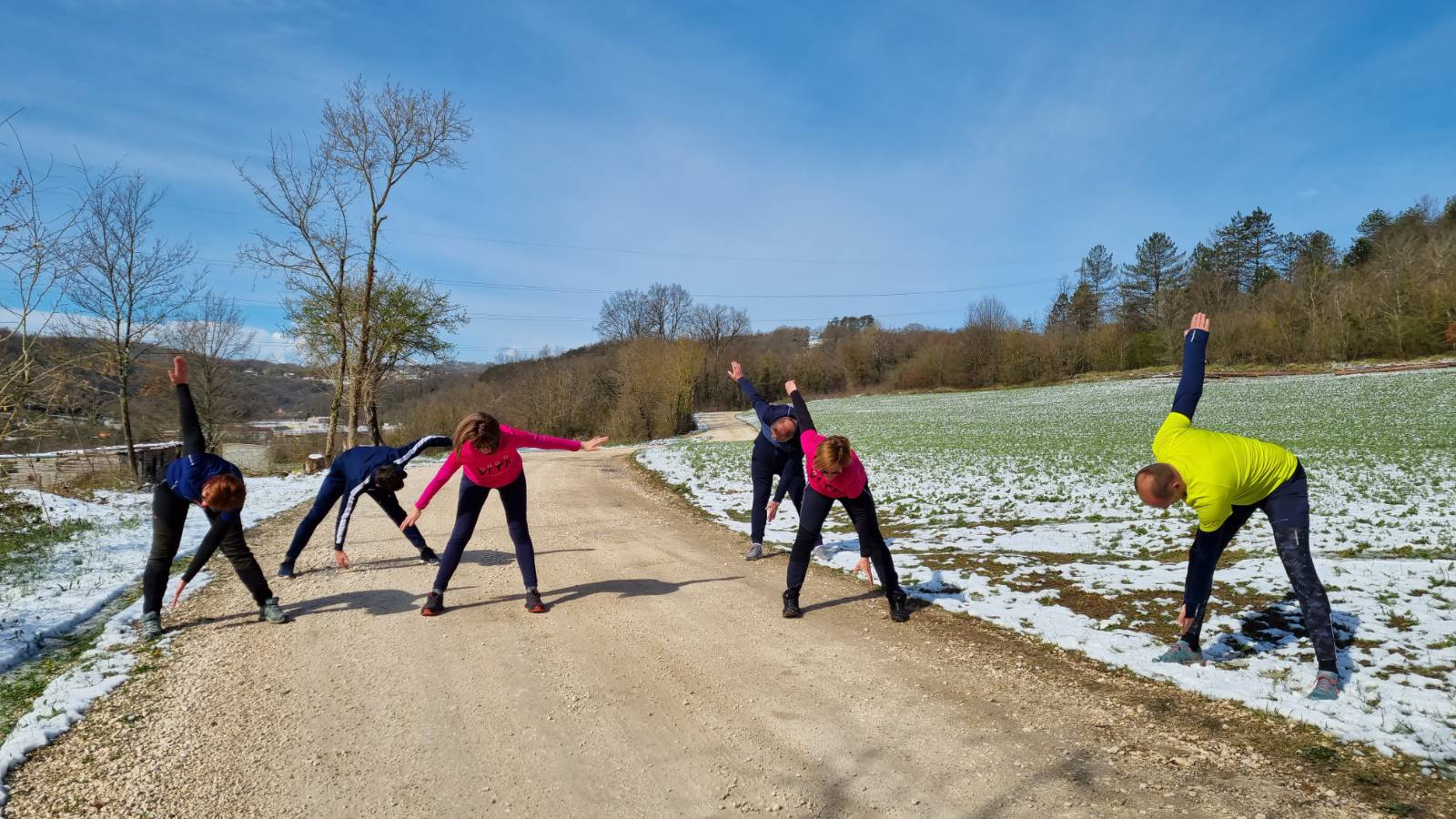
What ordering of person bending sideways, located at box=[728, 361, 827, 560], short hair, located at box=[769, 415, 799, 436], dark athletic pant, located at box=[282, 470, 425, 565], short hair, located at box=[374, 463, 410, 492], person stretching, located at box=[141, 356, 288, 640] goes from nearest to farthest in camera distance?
person stretching, located at box=[141, 356, 288, 640], short hair, located at box=[769, 415, 799, 436], short hair, located at box=[374, 463, 410, 492], person bending sideways, located at box=[728, 361, 827, 560], dark athletic pant, located at box=[282, 470, 425, 565]

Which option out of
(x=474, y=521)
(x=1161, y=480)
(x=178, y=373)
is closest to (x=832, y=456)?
(x=1161, y=480)

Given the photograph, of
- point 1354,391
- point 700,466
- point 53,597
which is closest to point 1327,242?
point 1354,391

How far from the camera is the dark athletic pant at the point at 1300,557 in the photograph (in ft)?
13.3

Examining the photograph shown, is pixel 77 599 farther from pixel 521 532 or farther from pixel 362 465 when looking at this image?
pixel 521 532

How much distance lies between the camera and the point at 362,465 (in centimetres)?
743

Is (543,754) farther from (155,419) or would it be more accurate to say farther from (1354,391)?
(1354,391)

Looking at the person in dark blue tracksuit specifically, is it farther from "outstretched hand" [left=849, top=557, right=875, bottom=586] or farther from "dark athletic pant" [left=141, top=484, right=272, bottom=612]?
"outstretched hand" [left=849, top=557, right=875, bottom=586]

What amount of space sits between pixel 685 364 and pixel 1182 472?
37985 millimetres

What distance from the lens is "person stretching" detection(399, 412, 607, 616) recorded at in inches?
226

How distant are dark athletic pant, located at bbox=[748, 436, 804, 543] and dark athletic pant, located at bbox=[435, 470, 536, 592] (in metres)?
2.76

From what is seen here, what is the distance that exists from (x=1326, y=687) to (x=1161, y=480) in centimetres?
150

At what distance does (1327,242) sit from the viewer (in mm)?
67375

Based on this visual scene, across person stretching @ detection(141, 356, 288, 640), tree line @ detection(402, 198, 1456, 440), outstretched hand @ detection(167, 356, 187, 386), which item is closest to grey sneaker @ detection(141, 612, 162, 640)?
person stretching @ detection(141, 356, 288, 640)

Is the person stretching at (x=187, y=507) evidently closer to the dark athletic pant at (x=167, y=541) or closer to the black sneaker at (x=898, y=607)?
the dark athletic pant at (x=167, y=541)
